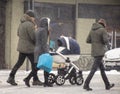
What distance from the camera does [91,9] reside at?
1070 inches

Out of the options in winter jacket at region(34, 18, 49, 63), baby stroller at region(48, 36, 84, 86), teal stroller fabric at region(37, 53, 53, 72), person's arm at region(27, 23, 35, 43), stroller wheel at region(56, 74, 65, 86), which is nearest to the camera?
teal stroller fabric at region(37, 53, 53, 72)

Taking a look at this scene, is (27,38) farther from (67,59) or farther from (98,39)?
(98,39)

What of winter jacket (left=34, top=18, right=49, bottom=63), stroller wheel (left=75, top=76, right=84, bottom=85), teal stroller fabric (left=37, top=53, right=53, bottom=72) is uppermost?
winter jacket (left=34, top=18, right=49, bottom=63)

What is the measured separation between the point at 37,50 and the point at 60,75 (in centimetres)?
112

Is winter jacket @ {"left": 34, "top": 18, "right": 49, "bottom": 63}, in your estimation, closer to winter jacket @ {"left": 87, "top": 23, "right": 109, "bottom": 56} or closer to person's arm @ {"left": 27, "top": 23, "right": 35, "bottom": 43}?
person's arm @ {"left": 27, "top": 23, "right": 35, "bottom": 43}

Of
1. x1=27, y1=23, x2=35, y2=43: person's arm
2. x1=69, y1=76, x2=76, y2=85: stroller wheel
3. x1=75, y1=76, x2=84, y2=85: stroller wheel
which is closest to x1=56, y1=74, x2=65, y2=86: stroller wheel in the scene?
x1=69, y1=76, x2=76, y2=85: stroller wheel

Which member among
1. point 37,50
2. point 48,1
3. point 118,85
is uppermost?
point 48,1

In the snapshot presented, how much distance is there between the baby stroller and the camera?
14633 millimetres

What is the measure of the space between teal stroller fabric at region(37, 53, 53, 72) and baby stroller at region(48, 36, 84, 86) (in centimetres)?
68

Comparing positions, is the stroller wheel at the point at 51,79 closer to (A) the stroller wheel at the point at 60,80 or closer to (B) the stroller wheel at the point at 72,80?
(A) the stroller wheel at the point at 60,80

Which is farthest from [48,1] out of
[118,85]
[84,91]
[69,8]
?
[84,91]

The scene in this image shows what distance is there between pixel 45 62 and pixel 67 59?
1.03 metres

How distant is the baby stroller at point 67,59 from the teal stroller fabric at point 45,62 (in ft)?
2.24

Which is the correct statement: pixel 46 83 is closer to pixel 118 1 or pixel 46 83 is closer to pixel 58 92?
pixel 58 92
